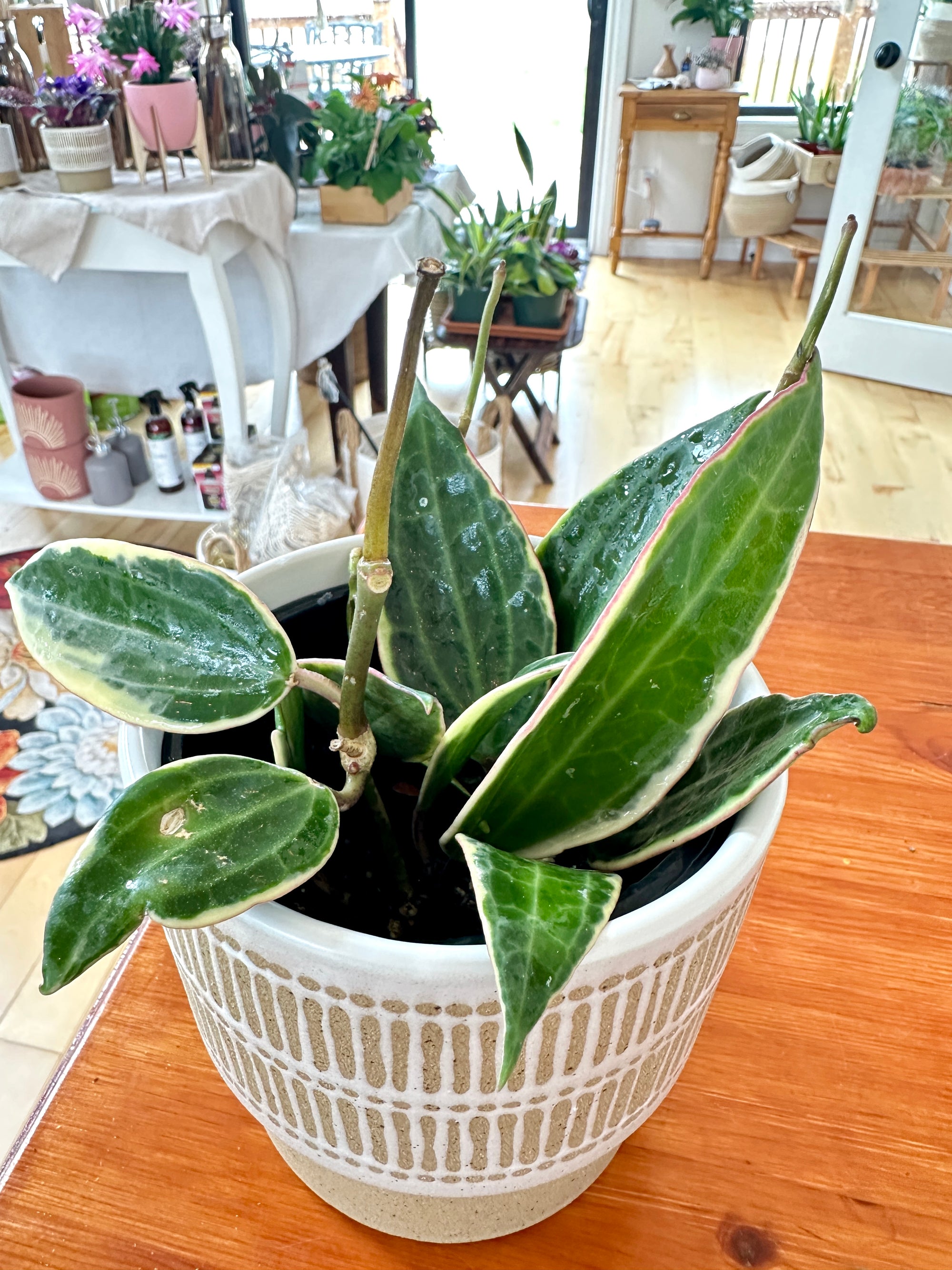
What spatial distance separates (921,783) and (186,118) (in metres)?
1.53

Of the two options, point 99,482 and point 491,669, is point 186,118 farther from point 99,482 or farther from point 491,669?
point 491,669

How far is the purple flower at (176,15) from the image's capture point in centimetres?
145

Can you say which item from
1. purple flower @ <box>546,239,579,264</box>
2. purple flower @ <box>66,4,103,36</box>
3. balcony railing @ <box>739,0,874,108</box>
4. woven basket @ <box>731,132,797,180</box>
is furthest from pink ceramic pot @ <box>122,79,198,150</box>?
balcony railing @ <box>739,0,874,108</box>

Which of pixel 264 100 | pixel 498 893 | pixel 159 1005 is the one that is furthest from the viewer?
pixel 264 100

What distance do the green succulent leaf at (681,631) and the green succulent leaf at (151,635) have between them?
6cm

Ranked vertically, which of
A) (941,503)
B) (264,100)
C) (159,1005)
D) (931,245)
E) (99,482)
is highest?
(264,100)

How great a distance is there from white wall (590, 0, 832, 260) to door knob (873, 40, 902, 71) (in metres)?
1.12

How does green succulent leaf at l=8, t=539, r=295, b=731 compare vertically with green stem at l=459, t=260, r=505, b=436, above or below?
below

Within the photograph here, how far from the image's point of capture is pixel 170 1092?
357 millimetres

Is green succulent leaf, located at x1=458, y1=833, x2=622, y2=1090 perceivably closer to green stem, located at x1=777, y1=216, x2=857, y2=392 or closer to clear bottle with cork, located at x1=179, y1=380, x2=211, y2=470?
green stem, located at x1=777, y1=216, x2=857, y2=392

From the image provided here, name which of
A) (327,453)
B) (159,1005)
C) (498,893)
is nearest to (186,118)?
(327,453)

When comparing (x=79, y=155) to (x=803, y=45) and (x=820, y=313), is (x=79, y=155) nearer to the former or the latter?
(x=820, y=313)

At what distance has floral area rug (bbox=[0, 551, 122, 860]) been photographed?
1.22 meters

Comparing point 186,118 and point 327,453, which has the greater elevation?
point 186,118
